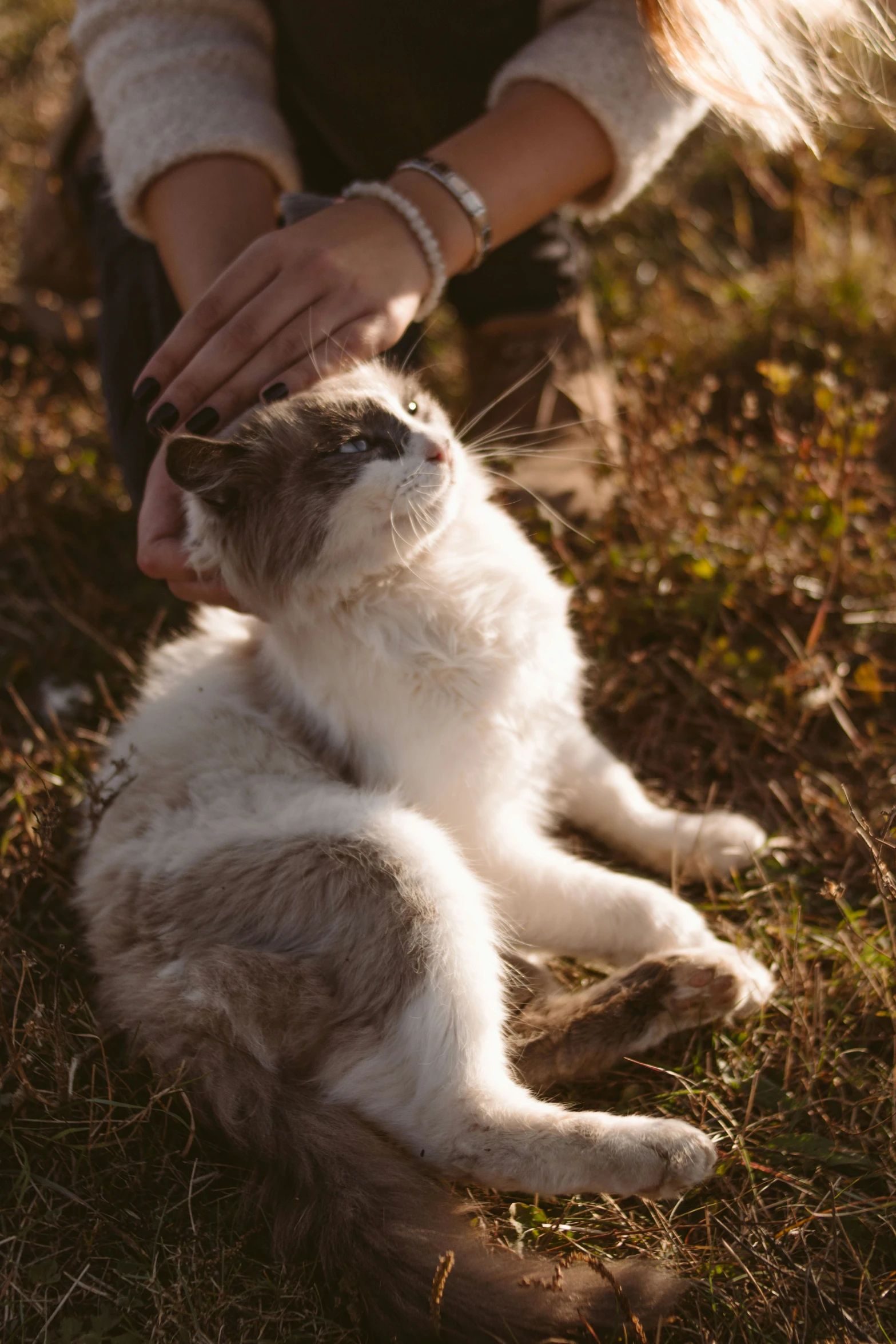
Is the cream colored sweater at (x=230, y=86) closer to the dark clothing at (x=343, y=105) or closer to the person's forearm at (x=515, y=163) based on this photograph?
the person's forearm at (x=515, y=163)

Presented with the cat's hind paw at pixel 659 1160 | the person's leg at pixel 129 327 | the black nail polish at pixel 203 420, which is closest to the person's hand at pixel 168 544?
the black nail polish at pixel 203 420

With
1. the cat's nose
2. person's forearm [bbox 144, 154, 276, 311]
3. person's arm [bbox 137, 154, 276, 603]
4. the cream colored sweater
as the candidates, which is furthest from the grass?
person's forearm [bbox 144, 154, 276, 311]

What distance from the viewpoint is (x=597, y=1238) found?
1.48 m

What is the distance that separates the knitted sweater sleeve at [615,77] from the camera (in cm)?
213

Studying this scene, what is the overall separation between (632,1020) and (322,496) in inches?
45.2

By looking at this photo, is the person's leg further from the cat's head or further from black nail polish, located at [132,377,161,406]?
the cat's head

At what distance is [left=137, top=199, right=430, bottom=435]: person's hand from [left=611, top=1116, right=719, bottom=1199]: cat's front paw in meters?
1.50

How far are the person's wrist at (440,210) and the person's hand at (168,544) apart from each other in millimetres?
785

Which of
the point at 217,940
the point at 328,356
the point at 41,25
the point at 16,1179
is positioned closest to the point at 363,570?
the point at 328,356

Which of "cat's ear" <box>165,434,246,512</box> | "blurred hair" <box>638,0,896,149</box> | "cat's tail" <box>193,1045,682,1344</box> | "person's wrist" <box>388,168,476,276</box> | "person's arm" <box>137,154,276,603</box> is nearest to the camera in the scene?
"cat's tail" <box>193,1045,682,1344</box>

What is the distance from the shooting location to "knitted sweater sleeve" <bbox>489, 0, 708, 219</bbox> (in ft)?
6.98

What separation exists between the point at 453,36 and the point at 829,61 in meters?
1.15

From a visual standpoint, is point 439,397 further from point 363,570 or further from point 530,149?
point 363,570

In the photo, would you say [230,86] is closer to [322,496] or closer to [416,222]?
[416,222]
